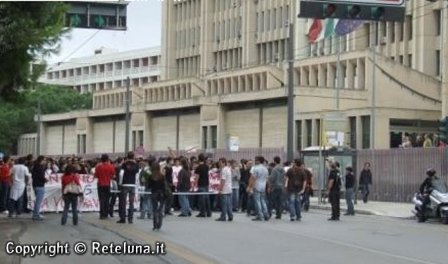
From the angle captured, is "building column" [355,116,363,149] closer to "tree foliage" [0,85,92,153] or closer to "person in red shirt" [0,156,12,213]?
"person in red shirt" [0,156,12,213]

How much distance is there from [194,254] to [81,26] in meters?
8.73

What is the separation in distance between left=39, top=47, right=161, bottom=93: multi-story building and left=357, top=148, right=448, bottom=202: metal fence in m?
97.6

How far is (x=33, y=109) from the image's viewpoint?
10069cm

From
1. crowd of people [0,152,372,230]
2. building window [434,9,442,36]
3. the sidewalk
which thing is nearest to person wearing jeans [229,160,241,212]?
crowd of people [0,152,372,230]

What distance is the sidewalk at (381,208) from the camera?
3083 cm

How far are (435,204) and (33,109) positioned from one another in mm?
79707

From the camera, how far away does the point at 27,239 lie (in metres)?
16.8

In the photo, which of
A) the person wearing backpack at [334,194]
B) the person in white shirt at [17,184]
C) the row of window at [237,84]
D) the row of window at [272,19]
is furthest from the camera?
the row of window at [272,19]

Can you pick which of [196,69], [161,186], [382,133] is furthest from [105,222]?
[196,69]

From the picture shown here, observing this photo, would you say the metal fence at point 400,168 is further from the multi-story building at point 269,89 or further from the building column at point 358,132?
the building column at point 358,132

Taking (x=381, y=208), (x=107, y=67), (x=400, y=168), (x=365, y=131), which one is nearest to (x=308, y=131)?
(x=365, y=131)

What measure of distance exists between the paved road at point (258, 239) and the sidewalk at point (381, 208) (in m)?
6.02

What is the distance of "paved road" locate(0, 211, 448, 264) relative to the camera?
14438mm

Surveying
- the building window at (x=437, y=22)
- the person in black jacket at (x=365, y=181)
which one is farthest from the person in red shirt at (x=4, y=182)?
the building window at (x=437, y=22)
